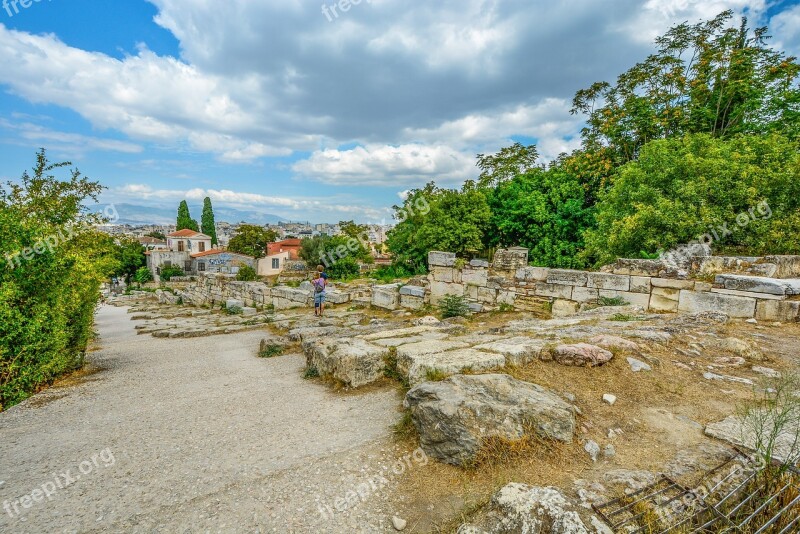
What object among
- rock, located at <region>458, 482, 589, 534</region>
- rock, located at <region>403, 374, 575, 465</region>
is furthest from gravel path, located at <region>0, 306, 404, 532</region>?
rock, located at <region>458, 482, 589, 534</region>

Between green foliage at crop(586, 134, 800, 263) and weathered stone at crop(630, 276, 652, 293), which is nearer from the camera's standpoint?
weathered stone at crop(630, 276, 652, 293)

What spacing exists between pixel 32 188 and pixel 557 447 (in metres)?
10.2

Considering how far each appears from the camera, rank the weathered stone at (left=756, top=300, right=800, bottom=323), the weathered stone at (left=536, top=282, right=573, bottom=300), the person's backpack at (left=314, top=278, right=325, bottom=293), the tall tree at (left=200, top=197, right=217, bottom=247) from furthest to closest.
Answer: the tall tree at (left=200, top=197, right=217, bottom=247) → the person's backpack at (left=314, top=278, right=325, bottom=293) → the weathered stone at (left=536, top=282, right=573, bottom=300) → the weathered stone at (left=756, top=300, right=800, bottom=323)

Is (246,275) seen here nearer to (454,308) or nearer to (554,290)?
(454,308)

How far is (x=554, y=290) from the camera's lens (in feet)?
28.1

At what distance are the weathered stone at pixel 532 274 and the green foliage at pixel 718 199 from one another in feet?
11.6

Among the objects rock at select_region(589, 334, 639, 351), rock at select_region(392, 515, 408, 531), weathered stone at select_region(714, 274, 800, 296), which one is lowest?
rock at select_region(392, 515, 408, 531)

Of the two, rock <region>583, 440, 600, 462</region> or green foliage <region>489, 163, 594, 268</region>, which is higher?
green foliage <region>489, 163, 594, 268</region>

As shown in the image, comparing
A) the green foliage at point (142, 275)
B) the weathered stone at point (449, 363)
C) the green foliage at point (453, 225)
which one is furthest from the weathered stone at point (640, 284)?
the green foliage at point (142, 275)

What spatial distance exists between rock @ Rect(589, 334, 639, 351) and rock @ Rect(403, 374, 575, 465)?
1558 millimetres

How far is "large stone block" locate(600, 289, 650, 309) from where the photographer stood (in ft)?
24.4

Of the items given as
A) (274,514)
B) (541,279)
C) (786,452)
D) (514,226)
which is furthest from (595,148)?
(274,514)

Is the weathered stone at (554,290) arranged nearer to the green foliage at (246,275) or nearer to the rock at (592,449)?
the rock at (592,449)

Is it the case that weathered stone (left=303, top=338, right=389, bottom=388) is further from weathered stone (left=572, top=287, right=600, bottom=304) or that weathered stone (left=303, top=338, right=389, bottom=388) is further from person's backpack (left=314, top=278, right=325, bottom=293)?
person's backpack (left=314, top=278, right=325, bottom=293)
